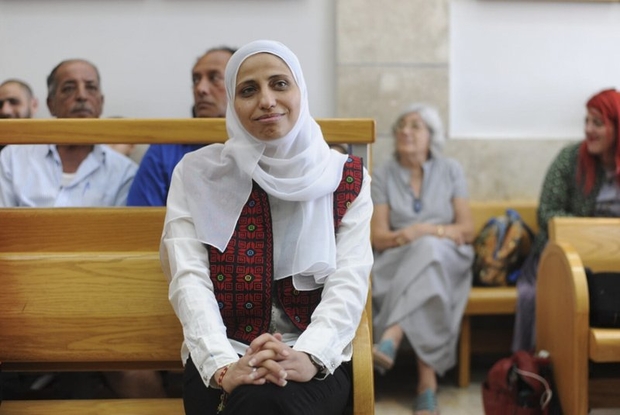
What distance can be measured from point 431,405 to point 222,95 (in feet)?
5.04

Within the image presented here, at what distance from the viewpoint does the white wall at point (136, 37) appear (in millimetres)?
4055

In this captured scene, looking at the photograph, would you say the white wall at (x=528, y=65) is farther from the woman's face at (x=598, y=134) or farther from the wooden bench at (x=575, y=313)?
the wooden bench at (x=575, y=313)

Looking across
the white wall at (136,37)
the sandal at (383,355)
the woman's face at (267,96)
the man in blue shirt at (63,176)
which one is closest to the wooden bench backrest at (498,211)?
the sandal at (383,355)

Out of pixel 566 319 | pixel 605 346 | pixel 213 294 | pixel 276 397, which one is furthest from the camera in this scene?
pixel 566 319

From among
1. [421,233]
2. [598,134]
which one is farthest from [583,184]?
[421,233]

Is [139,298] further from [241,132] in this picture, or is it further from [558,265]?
[558,265]

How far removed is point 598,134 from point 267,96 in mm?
2013

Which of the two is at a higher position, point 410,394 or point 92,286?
point 92,286

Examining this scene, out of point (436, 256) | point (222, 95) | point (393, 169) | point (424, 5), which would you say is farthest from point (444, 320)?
point (424, 5)

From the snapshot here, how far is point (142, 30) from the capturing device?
13.4 feet

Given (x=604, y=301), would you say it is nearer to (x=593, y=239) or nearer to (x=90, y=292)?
(x=593, y=239)

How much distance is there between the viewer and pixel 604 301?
8.75 ft

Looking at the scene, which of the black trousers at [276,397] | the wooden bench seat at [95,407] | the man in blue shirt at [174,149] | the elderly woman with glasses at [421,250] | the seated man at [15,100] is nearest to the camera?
the black trousers at [276,397]

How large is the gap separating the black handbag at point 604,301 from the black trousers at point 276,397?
3.52 feet
